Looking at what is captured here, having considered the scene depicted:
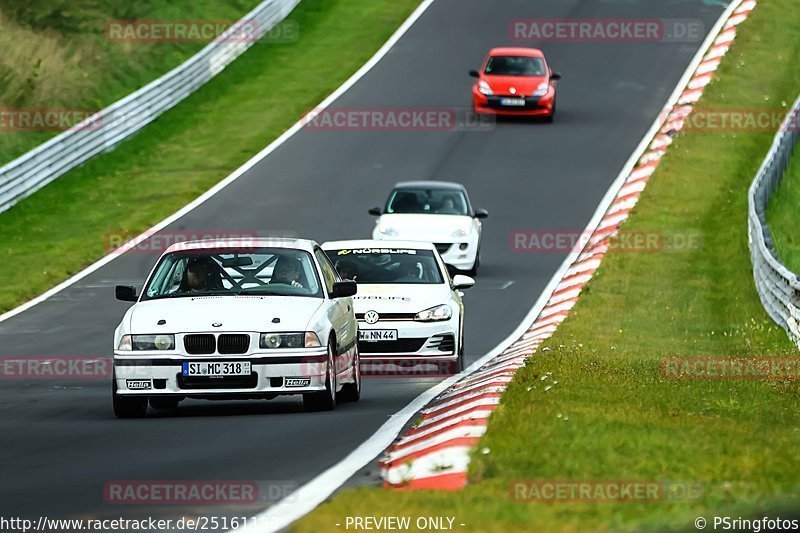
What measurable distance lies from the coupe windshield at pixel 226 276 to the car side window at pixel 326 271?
0.16 metres

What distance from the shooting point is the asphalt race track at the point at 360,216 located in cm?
1058

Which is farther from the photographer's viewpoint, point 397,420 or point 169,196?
point 169,196

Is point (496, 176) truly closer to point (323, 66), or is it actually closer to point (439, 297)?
point (323, 66)

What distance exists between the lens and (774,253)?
22562mm

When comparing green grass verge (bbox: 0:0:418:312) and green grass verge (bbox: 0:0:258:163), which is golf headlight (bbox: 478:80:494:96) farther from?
green grass verge (bbox: 0:0:258:163)

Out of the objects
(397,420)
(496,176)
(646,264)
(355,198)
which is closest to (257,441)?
(397,420)

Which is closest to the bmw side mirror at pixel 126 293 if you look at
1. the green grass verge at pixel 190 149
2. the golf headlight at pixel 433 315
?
the golf headlight at pixel 433 315

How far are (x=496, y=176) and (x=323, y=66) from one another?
10314 millimetres

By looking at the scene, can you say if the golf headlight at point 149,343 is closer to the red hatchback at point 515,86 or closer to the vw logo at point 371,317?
the vw logo at point 371,317

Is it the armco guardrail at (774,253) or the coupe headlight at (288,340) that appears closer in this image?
the coupe headlight at (288,340)

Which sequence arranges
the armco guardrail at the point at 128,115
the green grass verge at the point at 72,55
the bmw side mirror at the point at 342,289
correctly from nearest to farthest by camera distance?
the bmw side mirror at the point at 342,289
the armco guardrail at the point at 128,115
the green grass verge at the point at 72,55

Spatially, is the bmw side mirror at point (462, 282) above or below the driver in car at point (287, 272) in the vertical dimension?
below

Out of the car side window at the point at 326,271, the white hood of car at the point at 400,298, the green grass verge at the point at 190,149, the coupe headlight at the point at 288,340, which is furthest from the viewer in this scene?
the green grass verge at the point at 190,149

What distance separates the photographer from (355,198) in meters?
33.3
